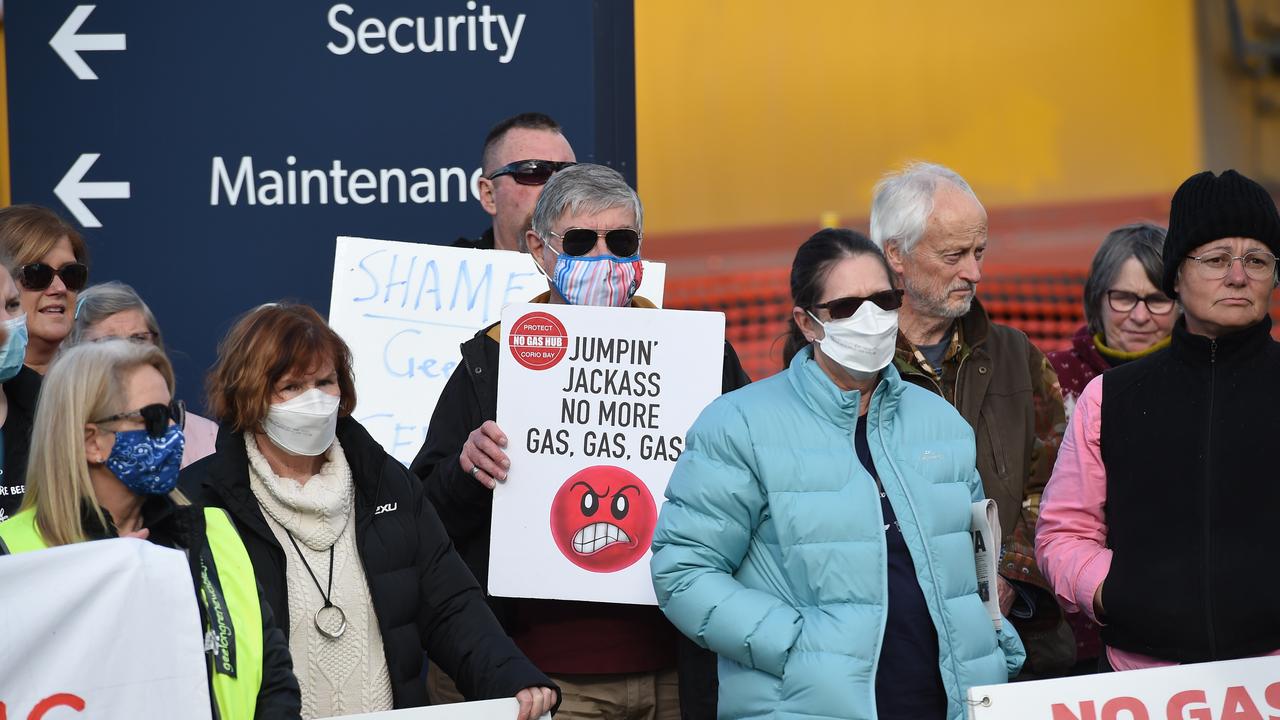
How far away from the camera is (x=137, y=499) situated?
3.11 metres

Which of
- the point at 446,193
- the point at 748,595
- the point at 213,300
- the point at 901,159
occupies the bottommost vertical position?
the point at 748,595

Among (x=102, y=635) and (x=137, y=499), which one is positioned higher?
(x=137, y=499)

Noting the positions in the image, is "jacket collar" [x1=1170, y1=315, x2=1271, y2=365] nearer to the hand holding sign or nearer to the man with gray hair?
the man with gray hair

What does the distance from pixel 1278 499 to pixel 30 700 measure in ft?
8.48

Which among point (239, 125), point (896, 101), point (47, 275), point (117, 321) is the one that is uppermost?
point (896, 101)

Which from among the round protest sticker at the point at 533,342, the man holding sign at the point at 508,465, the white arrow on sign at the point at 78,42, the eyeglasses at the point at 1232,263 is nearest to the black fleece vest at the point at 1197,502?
the eyeglasses at the point at 1232,263

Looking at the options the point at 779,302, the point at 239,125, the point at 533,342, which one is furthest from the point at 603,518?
the point at 779,302

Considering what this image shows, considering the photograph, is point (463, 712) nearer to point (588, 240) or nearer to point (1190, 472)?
point (588, 240)

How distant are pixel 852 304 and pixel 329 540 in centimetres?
126

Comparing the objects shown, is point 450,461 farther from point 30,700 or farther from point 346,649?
point 30,700

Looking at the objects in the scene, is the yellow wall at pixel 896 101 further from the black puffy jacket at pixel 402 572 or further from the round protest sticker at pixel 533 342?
the black puffy jacket at pixel 402 572

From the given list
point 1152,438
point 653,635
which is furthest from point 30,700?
point 1152,438

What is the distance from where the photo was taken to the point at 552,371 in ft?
13.1

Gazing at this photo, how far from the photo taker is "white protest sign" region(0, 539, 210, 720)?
2934 millimetres
